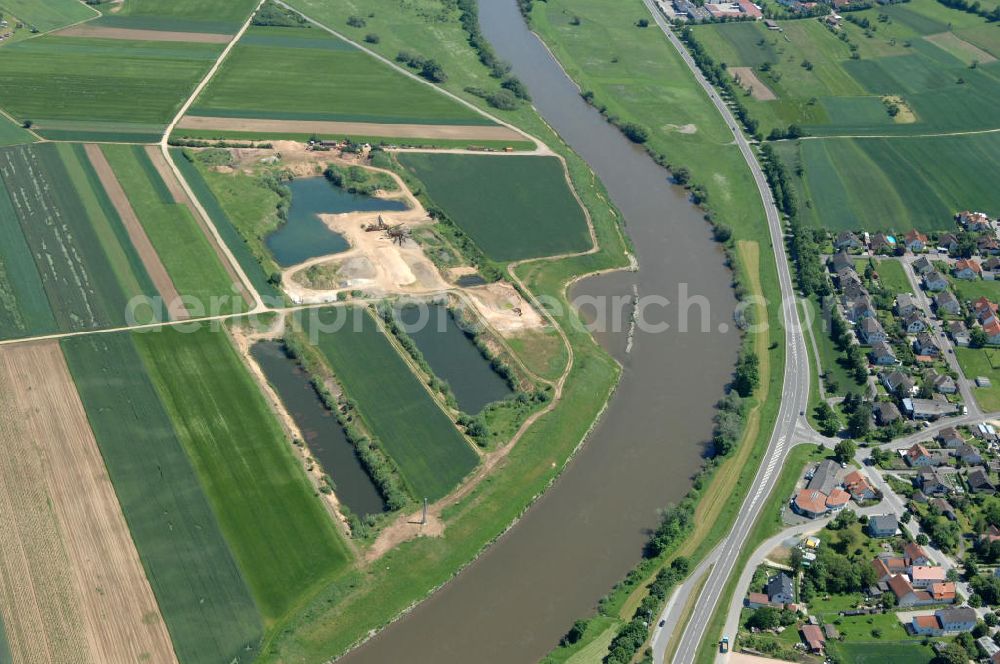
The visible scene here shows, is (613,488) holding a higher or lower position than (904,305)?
lower

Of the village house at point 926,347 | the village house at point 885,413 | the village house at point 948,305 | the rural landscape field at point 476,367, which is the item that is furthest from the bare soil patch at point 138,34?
the village house at point 885,413

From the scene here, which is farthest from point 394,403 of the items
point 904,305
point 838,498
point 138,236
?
point 904,305

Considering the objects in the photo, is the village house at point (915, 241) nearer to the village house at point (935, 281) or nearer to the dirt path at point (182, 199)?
the village house at point (935, 281)

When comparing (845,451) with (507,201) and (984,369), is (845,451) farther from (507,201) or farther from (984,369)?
(507,201)

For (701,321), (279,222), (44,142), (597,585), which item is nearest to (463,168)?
(279,222)

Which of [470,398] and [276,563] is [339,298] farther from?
[276,563]

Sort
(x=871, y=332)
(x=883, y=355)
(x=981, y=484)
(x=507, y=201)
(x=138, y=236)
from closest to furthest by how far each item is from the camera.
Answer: (x=981, y=484) → (x=883, y=355) → (x=871, y=332) → (x=138, y=236) → (x=507, y=201)

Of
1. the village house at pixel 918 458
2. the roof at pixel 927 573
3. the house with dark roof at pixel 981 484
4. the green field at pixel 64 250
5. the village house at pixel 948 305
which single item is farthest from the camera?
the village house at pixel 948 305
